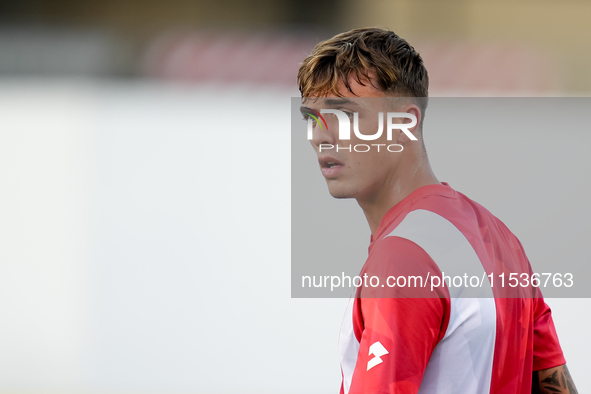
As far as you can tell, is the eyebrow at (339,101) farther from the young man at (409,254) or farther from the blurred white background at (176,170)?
the blurred white background at (176,170)

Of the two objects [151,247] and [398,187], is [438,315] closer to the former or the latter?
[398,187]

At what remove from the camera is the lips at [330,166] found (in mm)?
942

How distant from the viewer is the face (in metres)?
0.90

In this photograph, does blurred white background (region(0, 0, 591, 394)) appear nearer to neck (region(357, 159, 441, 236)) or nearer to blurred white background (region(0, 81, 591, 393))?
blurred white background (region(0, 81, 591, 393))

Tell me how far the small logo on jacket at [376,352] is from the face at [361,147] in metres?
0.32

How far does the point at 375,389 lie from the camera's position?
2.14ft

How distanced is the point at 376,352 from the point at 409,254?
131 mm

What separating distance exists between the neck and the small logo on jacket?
287mm

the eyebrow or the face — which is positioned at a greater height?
the eyebrow

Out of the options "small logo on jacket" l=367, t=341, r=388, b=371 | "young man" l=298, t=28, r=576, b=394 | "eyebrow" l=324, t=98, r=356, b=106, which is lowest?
"small logo on jacket" l=367, t=341, r=388, b=371

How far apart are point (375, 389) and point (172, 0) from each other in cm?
263

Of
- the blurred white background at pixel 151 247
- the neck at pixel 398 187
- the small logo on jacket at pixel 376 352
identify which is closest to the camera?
the small logo on jacket at pixel 376 352

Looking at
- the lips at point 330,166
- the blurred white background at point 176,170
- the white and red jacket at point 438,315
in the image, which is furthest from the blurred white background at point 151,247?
the white and red jacket at point 438,315

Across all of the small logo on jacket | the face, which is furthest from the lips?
the small logo on jacket
